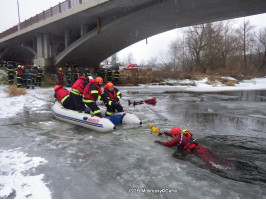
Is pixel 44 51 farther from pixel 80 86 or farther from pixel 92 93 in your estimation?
pixel 92 93

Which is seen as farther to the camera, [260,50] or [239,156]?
[260,50]

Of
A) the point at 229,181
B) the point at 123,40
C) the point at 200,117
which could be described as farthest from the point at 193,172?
the point at 123,40

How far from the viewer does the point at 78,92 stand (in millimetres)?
6383

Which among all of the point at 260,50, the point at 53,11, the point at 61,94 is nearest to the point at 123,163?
the point at 61,94

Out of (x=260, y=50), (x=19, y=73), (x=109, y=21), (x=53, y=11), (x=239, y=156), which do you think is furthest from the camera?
(x=260, y=50)

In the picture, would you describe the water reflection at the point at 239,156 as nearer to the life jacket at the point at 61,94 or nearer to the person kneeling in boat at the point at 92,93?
the person kneeling in boat at the point at 92,93

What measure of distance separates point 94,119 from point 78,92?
1385 millimetres

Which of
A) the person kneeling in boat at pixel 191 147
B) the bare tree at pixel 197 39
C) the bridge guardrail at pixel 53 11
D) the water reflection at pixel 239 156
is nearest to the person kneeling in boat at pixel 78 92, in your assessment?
the person kneeling in boat at pixel 191 147

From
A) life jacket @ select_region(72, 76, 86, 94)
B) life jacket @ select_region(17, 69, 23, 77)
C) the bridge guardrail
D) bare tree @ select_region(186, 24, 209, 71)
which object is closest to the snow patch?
life jacket @ select_region(72, 76, 86, 94)

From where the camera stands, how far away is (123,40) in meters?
19.1

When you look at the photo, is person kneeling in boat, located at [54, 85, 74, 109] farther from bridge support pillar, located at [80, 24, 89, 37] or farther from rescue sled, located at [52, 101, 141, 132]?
bridge support pillar, located at [80, 24, 89, 37]

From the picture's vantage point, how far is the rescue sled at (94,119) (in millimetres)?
5434

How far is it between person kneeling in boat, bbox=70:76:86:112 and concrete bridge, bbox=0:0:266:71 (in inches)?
312

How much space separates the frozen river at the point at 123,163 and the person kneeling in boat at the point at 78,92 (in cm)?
73
